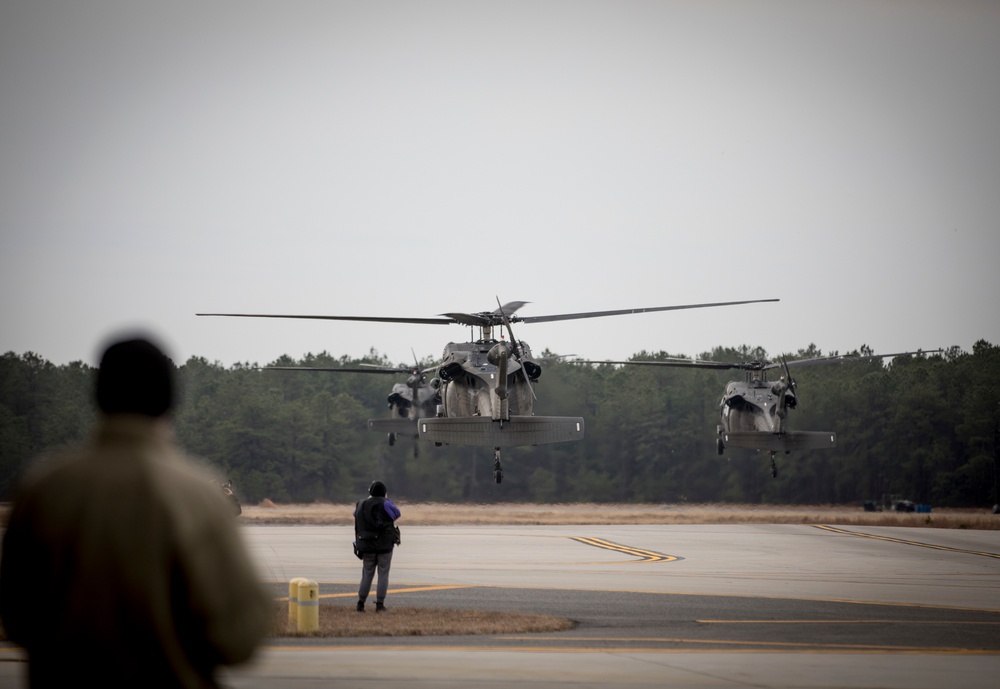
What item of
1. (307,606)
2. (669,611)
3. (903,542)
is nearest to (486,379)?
(903,542)

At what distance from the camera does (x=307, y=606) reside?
15570 mm

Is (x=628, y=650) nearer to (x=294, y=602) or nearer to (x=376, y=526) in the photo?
(x=294, y=602)

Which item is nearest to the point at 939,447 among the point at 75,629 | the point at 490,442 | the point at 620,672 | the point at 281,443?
the point at 281,443

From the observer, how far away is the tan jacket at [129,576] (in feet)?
11.2

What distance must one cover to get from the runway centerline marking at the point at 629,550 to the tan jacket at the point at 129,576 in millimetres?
28297

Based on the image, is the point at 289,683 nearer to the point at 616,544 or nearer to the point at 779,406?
the point at 616,544

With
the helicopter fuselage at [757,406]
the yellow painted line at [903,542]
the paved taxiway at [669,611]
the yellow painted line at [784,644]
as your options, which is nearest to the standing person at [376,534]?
A: the paved taxiway at [669,611]

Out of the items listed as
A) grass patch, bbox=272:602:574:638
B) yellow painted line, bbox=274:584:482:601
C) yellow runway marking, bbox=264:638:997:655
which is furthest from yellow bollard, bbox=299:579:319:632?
yellow painted line, bbox=274:584:482:601

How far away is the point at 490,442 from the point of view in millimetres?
33969

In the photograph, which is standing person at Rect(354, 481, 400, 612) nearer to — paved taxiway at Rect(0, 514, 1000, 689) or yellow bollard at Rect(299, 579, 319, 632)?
paved taxiway at Rect(0, 514, 1000, 689)

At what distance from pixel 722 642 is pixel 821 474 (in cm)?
7833

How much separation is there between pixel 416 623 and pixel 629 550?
19092mm

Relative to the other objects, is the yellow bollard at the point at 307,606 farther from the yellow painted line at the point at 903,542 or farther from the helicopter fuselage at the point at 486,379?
the yellow painted line at the point at 903,542

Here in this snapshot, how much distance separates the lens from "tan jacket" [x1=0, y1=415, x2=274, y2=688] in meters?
3.41
